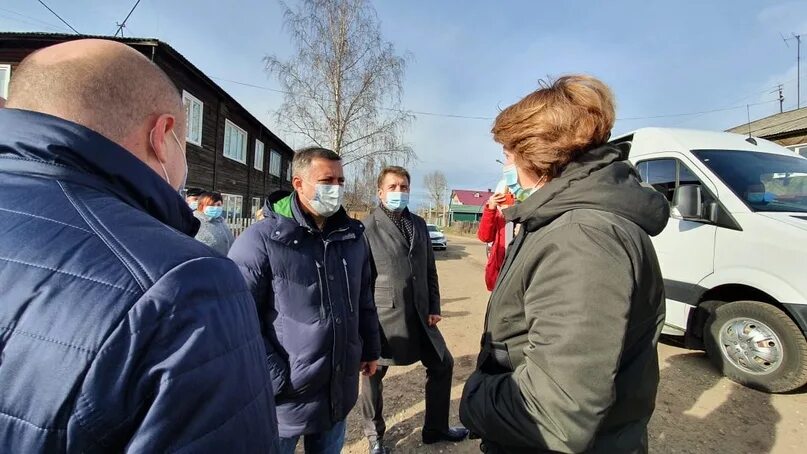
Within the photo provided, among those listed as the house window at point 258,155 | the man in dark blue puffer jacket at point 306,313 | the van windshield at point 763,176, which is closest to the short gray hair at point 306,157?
the man in dark blue puffer jacket at point 306,313

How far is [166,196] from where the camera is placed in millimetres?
873

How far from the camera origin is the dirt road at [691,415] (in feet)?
10.6

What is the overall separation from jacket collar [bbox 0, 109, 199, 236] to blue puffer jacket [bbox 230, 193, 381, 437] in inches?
51.8

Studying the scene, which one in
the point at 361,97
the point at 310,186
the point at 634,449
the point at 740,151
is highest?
the point at 361,97

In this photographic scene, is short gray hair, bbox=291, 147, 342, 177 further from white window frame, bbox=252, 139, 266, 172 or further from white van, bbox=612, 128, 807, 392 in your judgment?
white window frame, bbox=252, 139, 266, 172

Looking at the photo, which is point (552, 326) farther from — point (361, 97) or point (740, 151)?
point (361, 97)

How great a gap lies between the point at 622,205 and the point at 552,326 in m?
0.44

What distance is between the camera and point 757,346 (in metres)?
3.95

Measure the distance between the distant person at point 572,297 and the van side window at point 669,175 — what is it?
12.7 feet

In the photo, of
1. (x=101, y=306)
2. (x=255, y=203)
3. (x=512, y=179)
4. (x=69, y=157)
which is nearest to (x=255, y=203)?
(x=255, y=203)

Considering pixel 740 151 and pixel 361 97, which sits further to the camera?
pixel 361 97

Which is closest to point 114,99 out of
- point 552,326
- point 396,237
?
point 552,326

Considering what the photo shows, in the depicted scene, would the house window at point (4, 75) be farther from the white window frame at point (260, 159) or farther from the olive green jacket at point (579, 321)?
the olive green jacket at point (579, 321)

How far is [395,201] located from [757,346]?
381 cm
